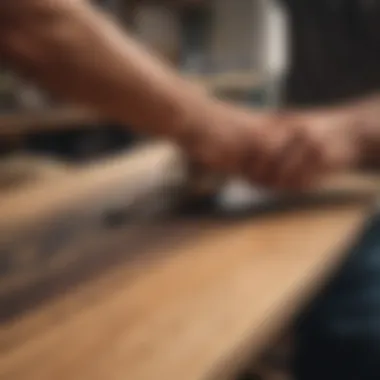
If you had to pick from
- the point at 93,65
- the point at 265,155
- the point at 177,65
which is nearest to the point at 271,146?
the point at 265,155

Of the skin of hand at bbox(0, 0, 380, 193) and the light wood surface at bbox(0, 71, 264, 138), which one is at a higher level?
the skin of hand at bbox(0, 0, 380, 193)

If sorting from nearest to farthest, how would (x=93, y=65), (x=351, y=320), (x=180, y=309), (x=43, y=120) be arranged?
(x=180, y=309), (x=93, y=65), (x=351, y=320), (x=43, y=120)

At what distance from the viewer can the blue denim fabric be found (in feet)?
3.18

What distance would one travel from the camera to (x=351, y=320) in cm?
99

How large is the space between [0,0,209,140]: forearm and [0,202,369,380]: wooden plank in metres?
0.12

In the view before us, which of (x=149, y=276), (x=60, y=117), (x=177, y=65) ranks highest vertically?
(x=149, y=276)

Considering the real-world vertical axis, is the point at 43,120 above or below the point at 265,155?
below

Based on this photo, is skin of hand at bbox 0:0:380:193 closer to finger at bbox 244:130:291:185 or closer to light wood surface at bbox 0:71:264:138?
finger at bbox 244:130:291:185

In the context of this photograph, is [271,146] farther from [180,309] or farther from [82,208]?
[180,309]

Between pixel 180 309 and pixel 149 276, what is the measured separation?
93mm

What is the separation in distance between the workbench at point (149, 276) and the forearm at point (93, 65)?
118mm

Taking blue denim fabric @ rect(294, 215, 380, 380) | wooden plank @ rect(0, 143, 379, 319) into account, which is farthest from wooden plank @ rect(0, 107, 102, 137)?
blue denim fabric @ rect(294, 215, 380, 380)

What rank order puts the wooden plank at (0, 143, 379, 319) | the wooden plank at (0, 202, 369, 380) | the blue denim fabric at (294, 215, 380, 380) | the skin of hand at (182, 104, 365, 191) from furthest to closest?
the blue denim fabric at (294, 215, 380, 380), the skin of hand at (182, 104, 365, 191), the wooden plank at (0, 143, 379, 319), the wooden plank at (0, 202, 369, 380)

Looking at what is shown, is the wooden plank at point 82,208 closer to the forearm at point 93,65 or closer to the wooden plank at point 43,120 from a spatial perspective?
→ the forearm at point 93,65
